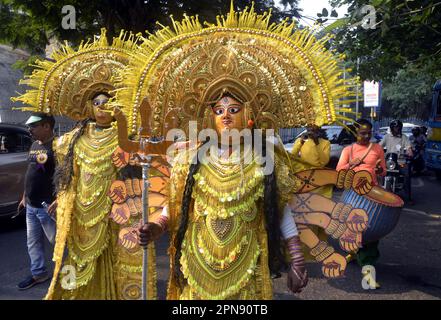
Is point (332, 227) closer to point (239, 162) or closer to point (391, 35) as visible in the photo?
point (239, 162)

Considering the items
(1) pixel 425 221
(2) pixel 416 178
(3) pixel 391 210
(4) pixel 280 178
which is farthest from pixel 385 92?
(4) pixel 280 178

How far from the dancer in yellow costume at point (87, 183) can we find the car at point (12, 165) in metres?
3.48

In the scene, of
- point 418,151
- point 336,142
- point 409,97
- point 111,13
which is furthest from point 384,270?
point 409,97

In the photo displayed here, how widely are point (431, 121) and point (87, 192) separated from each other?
451 inches

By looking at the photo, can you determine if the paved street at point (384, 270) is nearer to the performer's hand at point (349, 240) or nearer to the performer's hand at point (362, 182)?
the performer's hand at point (349, 240)

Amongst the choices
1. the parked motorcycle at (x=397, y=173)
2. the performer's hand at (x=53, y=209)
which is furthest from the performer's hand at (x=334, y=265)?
the parked motorcycle at (x=397, y=173)

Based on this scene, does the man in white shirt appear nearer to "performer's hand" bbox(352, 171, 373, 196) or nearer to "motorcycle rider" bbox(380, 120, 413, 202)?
"motorcycle rider" bbox(380, 120, 413, 202)

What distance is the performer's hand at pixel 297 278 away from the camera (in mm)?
2463

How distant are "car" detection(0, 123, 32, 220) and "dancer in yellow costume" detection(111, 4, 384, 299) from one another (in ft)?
16.7

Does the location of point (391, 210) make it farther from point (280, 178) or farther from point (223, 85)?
point (223, 85)

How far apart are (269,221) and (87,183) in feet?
6.05

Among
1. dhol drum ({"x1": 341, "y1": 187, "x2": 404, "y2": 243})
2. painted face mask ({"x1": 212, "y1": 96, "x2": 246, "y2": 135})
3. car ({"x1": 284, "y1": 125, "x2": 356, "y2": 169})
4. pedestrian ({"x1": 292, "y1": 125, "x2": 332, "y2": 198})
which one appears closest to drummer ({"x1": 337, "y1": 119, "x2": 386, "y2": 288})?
pedestrian ({"x1": 292, "y1": 125, "x2": 332, "y2": 198})

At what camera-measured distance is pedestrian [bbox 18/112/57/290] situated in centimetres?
463

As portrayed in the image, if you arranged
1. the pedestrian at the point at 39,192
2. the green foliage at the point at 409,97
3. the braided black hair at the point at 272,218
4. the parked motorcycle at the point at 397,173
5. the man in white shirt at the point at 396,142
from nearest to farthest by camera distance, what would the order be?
the braided black hair at the point at 272,218
the pedestrian at the point at 39,192
the parked motorcycle at the point at 397,173
the man in white shirt at the point at 396,142
the green foliage at the point at 409,97
